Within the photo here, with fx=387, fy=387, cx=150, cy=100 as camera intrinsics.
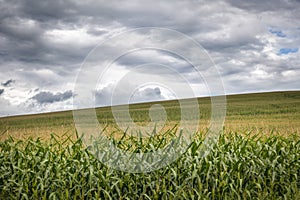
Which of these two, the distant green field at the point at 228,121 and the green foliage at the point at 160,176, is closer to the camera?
the green foliage at the point at 160,176

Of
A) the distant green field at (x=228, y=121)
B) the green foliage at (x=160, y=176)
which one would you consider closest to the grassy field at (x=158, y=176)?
the green foliage at (x=160, y=176)

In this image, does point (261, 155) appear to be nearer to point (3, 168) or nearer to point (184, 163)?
point (184, 163)

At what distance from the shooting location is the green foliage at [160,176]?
6301 millimetres

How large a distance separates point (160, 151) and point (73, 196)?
1649mm

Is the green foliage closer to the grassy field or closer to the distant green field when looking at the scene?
the grassy field

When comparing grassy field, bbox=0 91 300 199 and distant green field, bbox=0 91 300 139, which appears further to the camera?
distant green field, bbox=0 91 300 139

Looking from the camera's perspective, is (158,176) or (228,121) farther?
(228,121)

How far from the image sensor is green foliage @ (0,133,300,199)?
630cm

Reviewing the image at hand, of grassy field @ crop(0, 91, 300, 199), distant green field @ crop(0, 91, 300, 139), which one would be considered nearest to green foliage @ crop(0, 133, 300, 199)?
grassy field @ crop(0, 91, 300, 199)

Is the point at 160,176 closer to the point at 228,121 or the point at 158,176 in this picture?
the point at 158,176

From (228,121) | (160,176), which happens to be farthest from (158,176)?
(228,121)

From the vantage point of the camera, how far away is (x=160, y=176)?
6.52 meters

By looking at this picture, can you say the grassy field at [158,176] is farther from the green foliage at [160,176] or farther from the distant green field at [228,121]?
the distant green field at [228,121]

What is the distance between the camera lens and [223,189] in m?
6.45
